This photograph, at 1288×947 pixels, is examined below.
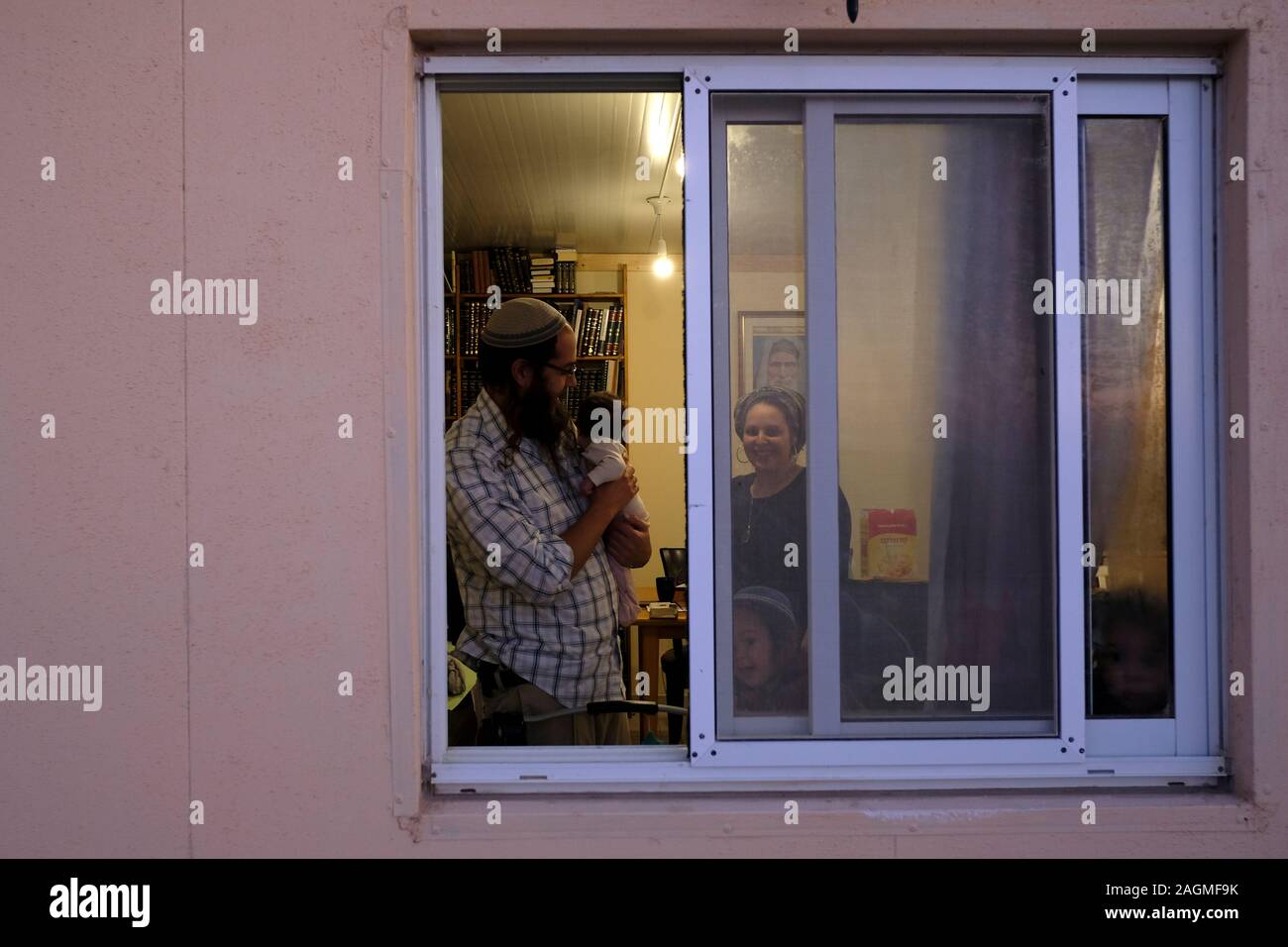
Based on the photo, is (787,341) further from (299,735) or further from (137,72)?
(137,72)

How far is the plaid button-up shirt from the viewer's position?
2.93m

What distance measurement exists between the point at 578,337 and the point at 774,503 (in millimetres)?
4774

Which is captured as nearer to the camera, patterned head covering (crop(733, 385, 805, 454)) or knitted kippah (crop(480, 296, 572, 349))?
patterned head covering (crop(733, 385, 805, 454))

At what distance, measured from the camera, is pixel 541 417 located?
317cm

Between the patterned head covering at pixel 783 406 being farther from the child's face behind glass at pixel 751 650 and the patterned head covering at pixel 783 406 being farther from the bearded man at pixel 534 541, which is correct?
the bearded man at pixel 534 541

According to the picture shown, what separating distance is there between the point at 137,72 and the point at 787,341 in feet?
5.85

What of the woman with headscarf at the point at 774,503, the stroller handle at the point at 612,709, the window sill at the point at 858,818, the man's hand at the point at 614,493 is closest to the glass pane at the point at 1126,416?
the window sill at the point at 858,818

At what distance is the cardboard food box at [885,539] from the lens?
2.67 metres

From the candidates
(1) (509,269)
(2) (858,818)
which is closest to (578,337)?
(1) (509,269)

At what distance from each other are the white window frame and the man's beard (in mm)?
469

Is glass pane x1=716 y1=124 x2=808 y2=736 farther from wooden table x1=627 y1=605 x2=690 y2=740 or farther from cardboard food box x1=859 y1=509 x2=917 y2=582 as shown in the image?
wooden table x1=627 y1=605 x2=690 y2=740

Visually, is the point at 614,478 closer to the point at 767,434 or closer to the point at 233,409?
the point at 767,434

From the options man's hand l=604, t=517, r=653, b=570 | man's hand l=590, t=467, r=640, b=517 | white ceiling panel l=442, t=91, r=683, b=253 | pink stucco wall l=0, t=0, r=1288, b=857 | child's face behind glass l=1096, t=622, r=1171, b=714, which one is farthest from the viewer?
white ceiling panel l=442, t=91, r=683, b=253

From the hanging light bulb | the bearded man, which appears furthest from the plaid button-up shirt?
the hanging light bulb
